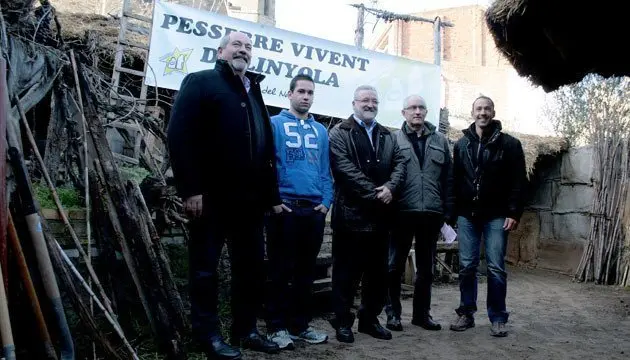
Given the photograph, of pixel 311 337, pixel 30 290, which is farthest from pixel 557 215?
pixel 30 290

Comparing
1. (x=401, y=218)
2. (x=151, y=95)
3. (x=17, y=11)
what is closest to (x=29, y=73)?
(x=17, y=11)

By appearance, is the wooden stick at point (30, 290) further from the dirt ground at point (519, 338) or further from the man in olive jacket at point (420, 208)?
the man in olive jacket at point (420, 208)

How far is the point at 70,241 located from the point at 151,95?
405 centimetres

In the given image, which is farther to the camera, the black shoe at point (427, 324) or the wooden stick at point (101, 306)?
the black shoe at point (427, 324)

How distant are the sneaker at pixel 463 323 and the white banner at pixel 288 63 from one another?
393 centimetres

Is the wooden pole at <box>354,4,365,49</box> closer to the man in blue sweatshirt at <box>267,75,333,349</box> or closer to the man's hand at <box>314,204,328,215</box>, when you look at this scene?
the man in blue sweatshirt at <box>267,75,333,349</box>

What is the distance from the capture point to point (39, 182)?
3391 millimetres

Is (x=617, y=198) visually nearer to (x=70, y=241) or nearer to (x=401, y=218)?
(x=401, y=218)

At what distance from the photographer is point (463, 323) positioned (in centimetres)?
412

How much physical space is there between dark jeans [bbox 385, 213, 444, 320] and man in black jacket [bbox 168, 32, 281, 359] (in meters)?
1.27

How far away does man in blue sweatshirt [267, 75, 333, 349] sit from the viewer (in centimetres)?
349

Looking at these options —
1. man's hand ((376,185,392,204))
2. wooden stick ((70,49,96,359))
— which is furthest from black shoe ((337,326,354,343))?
wooden stick ((70,49,96,359))

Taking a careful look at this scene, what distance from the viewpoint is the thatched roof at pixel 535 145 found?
9578 millimetres

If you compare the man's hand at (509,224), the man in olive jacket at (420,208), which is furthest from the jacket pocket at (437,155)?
the man's hand at (509,224)
